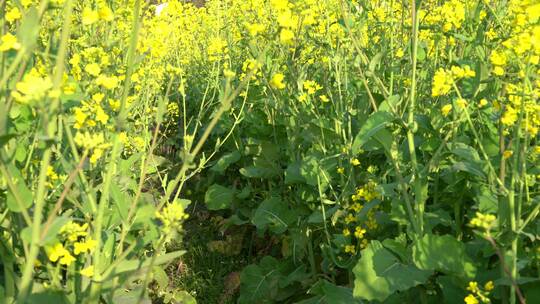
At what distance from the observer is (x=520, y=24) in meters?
1.78

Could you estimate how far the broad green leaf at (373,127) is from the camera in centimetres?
199

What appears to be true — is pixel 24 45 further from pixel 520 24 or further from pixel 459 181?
pixel 459 181

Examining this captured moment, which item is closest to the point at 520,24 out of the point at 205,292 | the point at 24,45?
the point at 24,45

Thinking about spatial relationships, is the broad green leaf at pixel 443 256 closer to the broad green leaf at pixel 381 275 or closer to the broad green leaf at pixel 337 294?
the broad green leaf at pixel 381 275

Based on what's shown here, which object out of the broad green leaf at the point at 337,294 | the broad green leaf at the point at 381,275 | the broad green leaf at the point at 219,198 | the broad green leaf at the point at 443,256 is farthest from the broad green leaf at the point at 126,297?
the broad green leaf at the point at 219,198

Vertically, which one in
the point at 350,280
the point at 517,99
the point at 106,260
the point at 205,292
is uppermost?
the point at 517,99

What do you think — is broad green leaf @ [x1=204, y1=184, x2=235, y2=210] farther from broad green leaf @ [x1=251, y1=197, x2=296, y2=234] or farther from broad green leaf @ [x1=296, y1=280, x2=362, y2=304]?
broad green leaf @ [x1=296, y1=280, x2=362, y2=304]

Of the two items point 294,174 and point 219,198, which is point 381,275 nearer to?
point 294,174

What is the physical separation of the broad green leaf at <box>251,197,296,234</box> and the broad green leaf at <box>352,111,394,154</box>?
127cm

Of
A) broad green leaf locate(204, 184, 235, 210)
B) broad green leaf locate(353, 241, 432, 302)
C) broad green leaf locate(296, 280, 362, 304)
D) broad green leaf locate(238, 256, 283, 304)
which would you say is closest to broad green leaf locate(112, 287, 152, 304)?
broad green leaf locate(296, 280, 362, 304)

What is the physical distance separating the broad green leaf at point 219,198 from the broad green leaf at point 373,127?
1.96 metres

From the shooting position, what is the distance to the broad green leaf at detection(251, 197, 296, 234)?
3.22 meters

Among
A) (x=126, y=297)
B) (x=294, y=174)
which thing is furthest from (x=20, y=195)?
(x=294, y=174)

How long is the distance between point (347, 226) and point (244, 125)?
66.9 inches
